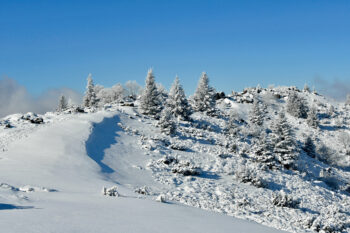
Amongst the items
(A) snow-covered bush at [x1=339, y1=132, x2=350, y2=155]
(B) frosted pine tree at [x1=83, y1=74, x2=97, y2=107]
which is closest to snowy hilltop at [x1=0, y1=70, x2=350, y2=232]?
(A) snow-covered bush at [x1=339, y1=132, x2=350, y2=155]

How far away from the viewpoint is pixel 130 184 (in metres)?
16.0

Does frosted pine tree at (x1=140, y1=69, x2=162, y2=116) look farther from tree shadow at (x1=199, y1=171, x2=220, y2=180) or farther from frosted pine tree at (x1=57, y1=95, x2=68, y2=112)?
frosted pine tree at (x1=57, y1=95, x2=68, y2=112)

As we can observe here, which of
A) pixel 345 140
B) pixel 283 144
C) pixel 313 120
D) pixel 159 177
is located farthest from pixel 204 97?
pixel 159 177

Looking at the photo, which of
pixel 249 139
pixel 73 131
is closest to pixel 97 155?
pixel 73 131

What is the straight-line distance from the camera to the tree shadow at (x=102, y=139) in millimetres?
19250

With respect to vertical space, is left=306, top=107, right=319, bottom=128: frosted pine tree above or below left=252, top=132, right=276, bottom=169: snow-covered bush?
above

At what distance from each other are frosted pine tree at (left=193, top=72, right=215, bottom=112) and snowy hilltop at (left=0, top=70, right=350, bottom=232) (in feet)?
11.2

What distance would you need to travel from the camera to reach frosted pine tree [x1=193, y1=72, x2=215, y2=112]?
4653 cm

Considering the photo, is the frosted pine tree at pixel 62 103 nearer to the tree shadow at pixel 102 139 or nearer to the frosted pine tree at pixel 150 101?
the frosted pine tree at pixel 150 101

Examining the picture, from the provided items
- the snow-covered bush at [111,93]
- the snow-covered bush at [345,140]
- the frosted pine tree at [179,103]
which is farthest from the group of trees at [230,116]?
the snow-covered bush at [111,93]

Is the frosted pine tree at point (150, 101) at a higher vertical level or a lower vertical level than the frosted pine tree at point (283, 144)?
higher

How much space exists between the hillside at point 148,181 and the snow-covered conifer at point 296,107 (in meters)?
19.1

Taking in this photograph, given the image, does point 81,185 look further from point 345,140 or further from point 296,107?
point 296,107

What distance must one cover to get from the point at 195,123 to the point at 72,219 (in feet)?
107
